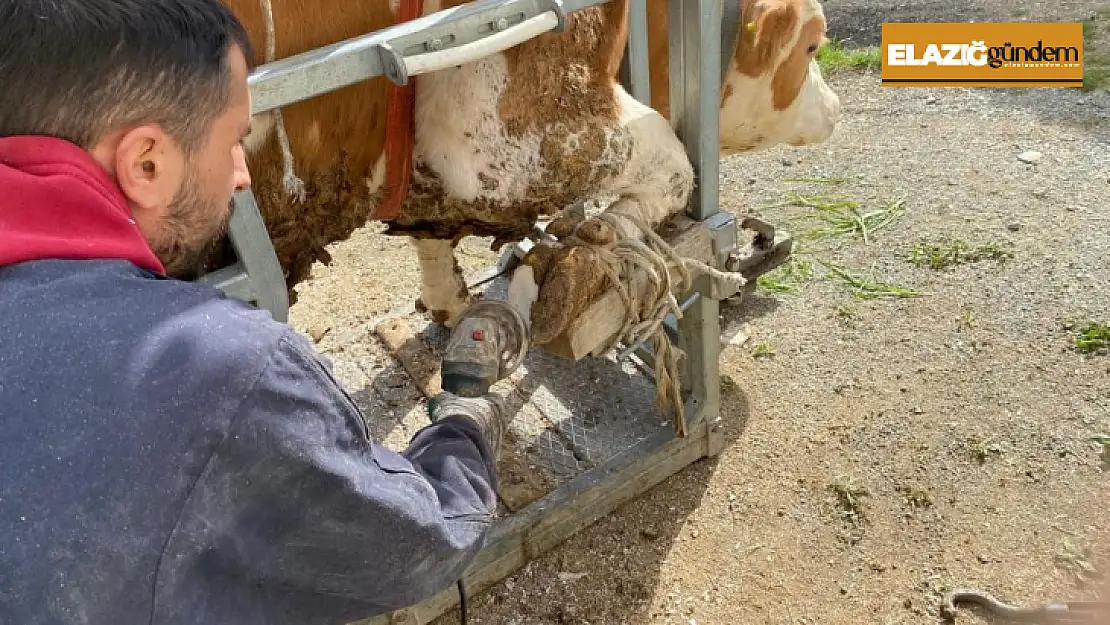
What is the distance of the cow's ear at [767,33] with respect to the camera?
2725 mm

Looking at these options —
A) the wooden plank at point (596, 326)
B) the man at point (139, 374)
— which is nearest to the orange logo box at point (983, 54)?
the wooden plank at point (596, 326)

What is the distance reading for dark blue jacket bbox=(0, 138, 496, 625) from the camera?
888 mm

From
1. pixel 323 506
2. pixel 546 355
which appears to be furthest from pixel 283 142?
pixel 546 355

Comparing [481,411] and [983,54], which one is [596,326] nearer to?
[481,411]

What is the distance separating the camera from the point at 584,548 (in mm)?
2836

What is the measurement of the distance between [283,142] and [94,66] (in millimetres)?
912

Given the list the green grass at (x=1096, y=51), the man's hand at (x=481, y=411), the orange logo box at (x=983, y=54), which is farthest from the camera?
the orange logo box at (x=983, y=54)

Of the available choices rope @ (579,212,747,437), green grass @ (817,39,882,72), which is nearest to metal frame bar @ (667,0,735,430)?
rope @ (579,212,747,437)

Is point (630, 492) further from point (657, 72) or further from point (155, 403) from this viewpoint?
point (155, 403)

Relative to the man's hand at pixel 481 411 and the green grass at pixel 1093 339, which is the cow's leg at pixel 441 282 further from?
the green grass at pixel 1093 339

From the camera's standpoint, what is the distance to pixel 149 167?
1.03m

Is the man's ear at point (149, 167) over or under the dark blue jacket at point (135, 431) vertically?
over

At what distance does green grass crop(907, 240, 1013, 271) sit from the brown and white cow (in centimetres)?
202

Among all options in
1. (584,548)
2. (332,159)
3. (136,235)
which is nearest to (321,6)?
(332,159)
